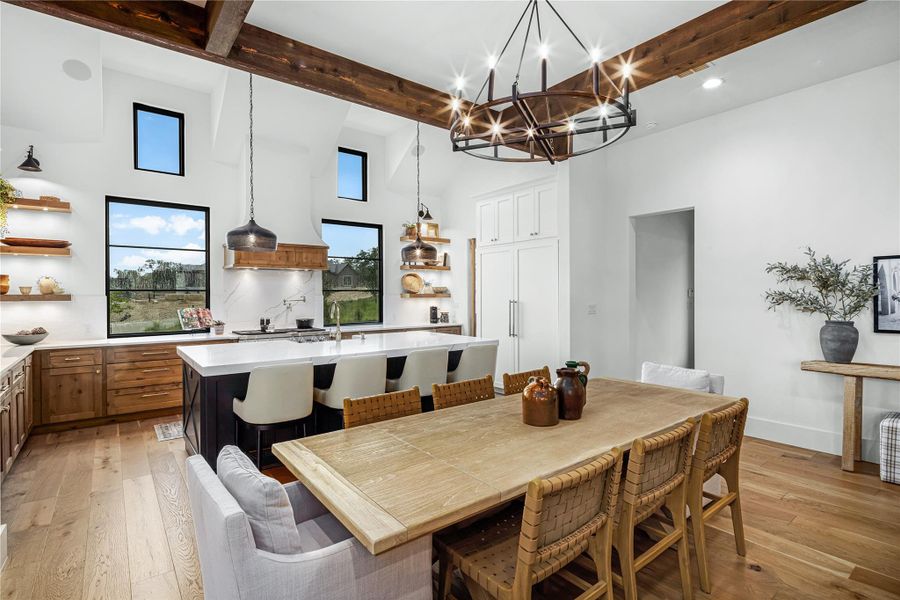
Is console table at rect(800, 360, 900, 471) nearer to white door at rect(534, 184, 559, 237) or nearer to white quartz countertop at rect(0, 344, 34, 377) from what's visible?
white door at rect(534, 184, 559, 237)

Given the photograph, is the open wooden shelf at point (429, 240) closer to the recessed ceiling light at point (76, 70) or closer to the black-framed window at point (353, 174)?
the black-framed window at point (353, 174)

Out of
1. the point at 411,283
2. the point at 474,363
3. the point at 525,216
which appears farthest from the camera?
the point at 411,283

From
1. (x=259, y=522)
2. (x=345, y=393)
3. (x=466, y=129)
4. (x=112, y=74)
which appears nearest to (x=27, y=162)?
(x=112, y=74)

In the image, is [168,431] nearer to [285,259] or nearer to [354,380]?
[285,259]

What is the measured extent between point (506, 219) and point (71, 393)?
5117 mm

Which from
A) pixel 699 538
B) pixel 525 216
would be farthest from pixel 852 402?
pixel 525 216

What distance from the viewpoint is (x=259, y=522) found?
1.40 m

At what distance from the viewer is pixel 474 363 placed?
402 centimetres

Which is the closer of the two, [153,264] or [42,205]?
[42,205]

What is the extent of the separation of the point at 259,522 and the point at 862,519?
3.42m

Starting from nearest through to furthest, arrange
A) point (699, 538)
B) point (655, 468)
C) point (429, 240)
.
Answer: point (655, 468)
point (699, 538)
point (429, 240)

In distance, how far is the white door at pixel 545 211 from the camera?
17.5 ft

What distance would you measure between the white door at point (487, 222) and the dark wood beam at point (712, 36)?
8.81 feet

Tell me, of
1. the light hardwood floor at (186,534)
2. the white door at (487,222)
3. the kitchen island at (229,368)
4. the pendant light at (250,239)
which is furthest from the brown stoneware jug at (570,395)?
the white door at (487,222)
